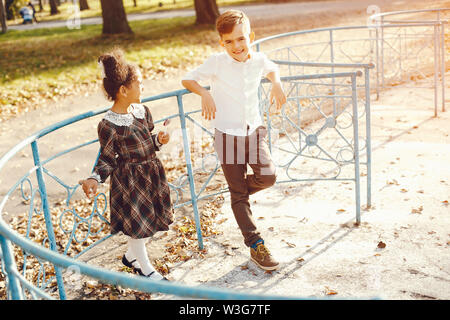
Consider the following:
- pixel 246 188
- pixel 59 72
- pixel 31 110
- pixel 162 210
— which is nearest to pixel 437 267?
pixel 246 188

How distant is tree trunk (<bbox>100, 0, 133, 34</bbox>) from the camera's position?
1795 cm

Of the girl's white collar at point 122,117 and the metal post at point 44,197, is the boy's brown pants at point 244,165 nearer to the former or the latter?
the girl's white collar at point 122,117

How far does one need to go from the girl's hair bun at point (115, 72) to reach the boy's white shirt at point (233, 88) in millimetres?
520

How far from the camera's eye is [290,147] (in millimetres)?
7023

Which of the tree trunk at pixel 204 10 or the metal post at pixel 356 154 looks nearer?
the metal post at pixel 356 154

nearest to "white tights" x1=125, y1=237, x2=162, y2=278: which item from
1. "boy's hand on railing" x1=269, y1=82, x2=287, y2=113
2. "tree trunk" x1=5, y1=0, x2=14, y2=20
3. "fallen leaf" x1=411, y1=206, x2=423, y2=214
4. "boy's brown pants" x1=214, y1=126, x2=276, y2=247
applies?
"boy's brown pants" x1=214, y1=126, x2=276, y2=247

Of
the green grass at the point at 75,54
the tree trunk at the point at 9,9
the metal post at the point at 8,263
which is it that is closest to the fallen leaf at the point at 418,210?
the metal post at the point at 8,263

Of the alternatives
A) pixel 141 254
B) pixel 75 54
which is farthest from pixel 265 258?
pixel 75 54

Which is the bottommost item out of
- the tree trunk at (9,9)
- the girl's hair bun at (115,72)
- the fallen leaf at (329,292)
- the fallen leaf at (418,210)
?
the fallen leaf at (329,292)

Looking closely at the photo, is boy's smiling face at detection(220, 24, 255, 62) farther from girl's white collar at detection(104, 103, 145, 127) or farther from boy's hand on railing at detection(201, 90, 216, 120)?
girl's white collar at detection(104, 103, 145, 127)

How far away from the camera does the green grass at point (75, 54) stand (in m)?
12.3

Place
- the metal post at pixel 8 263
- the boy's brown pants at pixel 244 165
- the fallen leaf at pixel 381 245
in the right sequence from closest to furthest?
the metal post at pixel 8 263 < the boy's brown pants at pixel 244 165 < the fallen leaf at pixel 381 245
